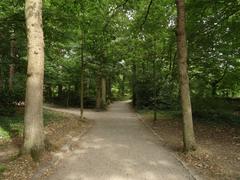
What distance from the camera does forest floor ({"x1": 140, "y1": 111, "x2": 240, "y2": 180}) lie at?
7.18 meters

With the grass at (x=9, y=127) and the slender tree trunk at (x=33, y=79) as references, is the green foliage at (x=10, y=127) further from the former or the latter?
the slender tree trunk at (x=33, y=79)

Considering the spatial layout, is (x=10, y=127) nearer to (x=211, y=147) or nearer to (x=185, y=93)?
(x=185, y=93)

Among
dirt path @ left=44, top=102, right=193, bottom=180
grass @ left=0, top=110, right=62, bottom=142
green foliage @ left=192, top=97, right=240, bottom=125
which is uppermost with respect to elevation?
green foliage @ left=192, top=97, right=240, bottom=125

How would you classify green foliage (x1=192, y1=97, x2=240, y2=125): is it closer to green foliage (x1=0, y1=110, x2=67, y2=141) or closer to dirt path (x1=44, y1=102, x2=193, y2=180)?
dirt path (x1=44, y1=102, x2=193, y2=180)

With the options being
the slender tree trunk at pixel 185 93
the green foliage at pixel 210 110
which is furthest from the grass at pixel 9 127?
the green foliage at pixel 210 110

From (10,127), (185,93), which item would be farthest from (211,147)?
(10,127)

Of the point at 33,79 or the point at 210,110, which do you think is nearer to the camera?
the point at 33,79

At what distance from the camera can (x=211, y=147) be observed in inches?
396

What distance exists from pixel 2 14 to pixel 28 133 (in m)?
7.89

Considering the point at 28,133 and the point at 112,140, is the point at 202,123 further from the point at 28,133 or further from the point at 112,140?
the point at 28,133

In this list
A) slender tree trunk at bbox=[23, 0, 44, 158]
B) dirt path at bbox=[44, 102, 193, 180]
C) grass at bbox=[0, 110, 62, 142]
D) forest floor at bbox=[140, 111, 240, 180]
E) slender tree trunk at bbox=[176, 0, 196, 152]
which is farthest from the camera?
grass at bbox=[0, 110, 62, 142]

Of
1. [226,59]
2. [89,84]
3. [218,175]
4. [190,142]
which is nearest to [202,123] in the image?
[226,59]

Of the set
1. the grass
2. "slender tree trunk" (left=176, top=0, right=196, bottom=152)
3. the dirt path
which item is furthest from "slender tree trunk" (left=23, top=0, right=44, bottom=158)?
"slender tree trunk" (left=176, top=0, right=196, bottom=152)

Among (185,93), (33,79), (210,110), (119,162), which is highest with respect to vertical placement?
(33,79)
